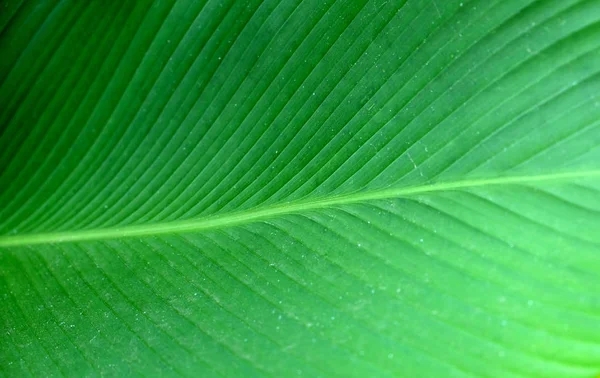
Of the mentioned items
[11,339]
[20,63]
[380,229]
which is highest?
[380,229]

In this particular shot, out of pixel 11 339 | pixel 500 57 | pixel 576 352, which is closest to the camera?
pixel 576 352

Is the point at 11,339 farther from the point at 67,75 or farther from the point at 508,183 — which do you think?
the point at 508,183

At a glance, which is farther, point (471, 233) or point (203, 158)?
point (203, 158)

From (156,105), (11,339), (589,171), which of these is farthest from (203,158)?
(589,171)

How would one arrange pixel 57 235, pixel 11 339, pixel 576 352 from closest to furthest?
1. pixel 576 352
2. pixel 11 339
3. pixel 57 235
